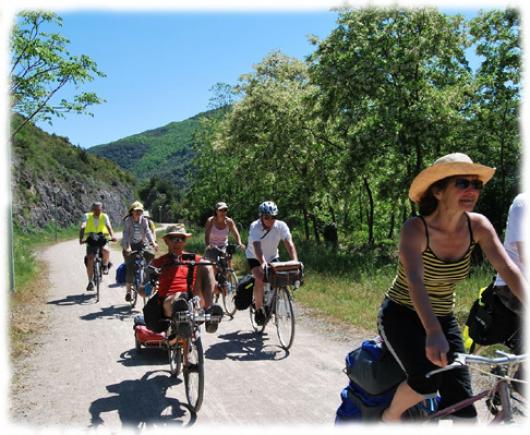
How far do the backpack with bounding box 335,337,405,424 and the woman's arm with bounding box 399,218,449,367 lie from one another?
1.44 feet

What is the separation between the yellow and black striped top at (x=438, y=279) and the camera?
120 inches

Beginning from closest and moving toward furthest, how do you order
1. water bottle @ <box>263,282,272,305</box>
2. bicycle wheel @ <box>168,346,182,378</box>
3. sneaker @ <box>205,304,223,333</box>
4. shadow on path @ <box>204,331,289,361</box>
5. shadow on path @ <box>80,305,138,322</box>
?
sneaker @ <box>205,304,223,333</box>, bicycle wheel @ <box>168,346,182,378</box>, shadow on path @ <box>204,331,289,361</box>, water bottle @ <box>263,282,272,305</box>, shadow on path @ <box>80,305,138,322</box>

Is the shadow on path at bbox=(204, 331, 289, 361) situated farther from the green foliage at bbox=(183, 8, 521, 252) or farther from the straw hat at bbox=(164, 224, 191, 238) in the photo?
the green foliage at bbox=(183, 8, 521, 252)

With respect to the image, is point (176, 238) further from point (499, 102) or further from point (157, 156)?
point (157, 156)

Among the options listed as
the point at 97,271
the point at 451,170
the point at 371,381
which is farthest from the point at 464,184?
the point at 97,271

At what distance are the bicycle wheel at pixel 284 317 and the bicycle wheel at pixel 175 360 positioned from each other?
167 cm

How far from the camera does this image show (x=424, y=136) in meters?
17.7

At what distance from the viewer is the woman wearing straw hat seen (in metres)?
2.93

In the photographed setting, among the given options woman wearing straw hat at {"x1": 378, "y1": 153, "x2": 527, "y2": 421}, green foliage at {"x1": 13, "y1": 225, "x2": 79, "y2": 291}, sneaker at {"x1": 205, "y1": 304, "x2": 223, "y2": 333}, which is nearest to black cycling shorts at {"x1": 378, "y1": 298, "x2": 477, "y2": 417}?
woman wearing straw hat at {"x1": 378, "y1": 153, "x2": 527, "y2": 421}

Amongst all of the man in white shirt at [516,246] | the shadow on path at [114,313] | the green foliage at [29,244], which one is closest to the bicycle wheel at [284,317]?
the shadow on path at [114,313]

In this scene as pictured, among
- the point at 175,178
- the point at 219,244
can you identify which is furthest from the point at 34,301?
the point at 175,178

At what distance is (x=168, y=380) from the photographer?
5.95 meters

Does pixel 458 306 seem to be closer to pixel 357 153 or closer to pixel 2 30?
pixel 2 30

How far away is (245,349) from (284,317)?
2.26 ft
